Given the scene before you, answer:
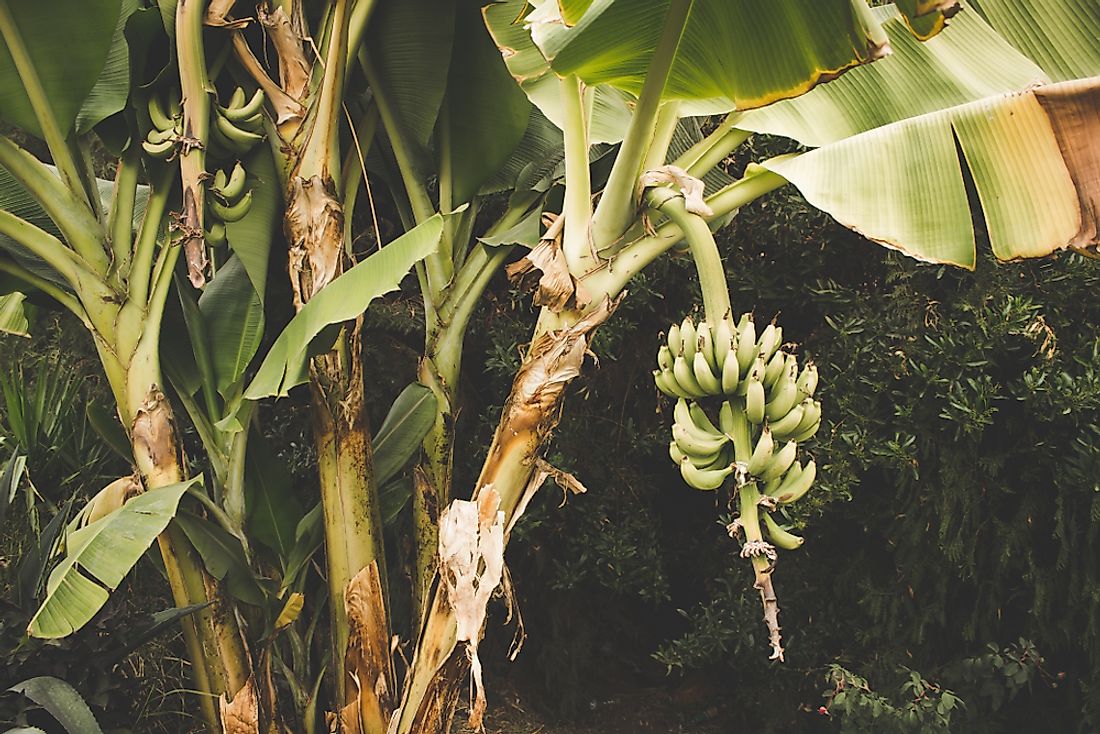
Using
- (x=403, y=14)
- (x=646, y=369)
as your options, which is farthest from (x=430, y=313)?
(x=646, y=369)

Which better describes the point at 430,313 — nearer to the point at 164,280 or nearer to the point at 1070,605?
the point at 164,280

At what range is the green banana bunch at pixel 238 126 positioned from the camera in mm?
2146

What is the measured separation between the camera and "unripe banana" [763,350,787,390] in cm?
146

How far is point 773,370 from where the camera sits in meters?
1.46

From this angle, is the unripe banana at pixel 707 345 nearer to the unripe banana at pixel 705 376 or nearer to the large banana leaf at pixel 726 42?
the unripe banana at pixel 705 376

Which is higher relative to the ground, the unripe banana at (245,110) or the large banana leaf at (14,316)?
the unripe banana at (245,110)

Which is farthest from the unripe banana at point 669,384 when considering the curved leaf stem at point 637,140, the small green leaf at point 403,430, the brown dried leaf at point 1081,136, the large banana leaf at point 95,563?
the large banana leaf at point 95,563

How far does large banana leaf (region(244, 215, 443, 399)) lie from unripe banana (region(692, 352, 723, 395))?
570 millimetres

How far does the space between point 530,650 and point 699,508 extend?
0.85m

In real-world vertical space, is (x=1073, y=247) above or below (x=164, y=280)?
below

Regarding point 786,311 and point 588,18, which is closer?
point 588,18

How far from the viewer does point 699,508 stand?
3373 millimetres

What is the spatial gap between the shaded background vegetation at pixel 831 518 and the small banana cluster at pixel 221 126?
1075 mm

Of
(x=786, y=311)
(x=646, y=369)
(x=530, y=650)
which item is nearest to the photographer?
(x=786, y=311)
